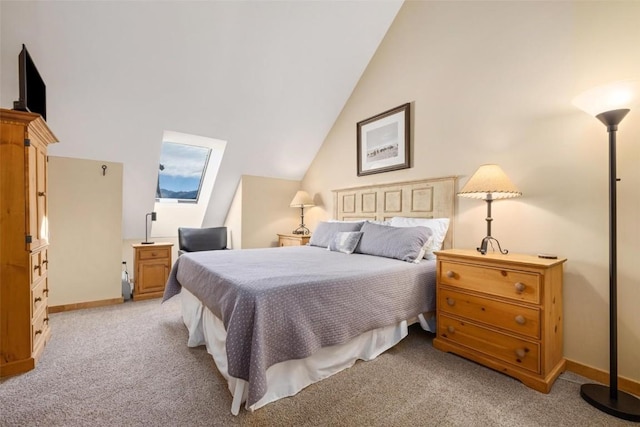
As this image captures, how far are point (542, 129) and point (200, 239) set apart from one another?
4.18 meters

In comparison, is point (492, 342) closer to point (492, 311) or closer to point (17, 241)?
point (492, 311)

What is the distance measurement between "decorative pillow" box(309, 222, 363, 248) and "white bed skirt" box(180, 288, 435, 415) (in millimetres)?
1239

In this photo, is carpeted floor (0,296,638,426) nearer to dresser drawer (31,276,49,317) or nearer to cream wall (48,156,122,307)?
dresser drawer (31,276,49,317)

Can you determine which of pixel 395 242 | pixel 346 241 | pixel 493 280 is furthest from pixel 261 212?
pixel 493 280

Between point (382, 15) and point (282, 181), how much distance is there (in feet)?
9.02

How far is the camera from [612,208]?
1.64 metres

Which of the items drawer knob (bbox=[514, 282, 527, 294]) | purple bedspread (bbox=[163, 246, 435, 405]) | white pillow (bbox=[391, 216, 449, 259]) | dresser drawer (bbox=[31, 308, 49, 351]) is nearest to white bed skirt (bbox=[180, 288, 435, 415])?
purple bedspread (bbox=[163, 246, 435, 405])

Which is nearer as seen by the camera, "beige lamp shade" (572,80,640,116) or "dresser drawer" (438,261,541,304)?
"beige lamp shade" (572,80,640,116)

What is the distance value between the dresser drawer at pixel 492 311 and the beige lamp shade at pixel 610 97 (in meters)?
1.24

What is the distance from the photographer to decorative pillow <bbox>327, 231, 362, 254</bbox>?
2.99m

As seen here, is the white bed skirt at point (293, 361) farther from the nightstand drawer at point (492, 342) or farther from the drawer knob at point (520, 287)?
the drawer knob at point (520, 287)

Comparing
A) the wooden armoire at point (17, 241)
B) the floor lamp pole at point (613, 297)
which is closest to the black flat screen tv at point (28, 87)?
the wooden armoire at point (17, 241)

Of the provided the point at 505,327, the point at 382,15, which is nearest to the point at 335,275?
the point at 505,327

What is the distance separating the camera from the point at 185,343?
7.80ft
